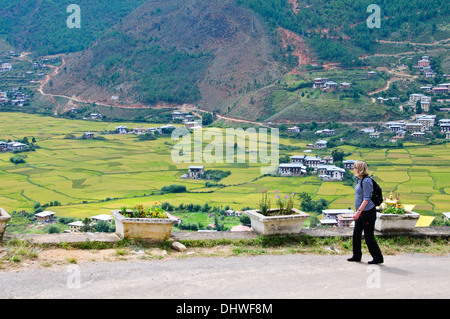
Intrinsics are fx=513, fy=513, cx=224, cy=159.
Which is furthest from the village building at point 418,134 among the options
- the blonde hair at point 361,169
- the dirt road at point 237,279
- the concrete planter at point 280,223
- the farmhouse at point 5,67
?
the farmhouse at point 5,67

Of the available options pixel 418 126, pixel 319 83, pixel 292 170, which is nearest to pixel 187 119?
pixel 319 83

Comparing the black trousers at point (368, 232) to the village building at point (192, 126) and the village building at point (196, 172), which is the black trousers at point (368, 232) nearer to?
the village building at point (196, 172)

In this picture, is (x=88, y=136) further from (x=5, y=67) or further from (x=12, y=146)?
(x=5, y=67)

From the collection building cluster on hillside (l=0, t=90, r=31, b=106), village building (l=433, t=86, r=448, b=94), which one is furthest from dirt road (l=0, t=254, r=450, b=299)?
building cluster on hillside (l=0, t=90, r=31, b=106)

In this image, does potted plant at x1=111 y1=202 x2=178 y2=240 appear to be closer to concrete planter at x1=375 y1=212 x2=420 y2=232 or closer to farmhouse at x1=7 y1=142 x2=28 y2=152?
concrete planter at x1=375 y1=212 x2=420 y2=232
